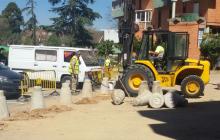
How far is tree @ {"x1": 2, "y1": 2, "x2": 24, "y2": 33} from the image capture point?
11681 cm

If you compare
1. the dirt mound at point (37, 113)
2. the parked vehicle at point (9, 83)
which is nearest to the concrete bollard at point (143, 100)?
the dirt mound at point (37, 113)

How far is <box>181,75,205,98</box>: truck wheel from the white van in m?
6.84

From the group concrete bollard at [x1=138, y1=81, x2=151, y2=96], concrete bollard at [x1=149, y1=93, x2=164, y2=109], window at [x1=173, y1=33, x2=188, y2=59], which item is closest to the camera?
concrete bollard at [x1=149, y1=93, x2=164, y2=109]

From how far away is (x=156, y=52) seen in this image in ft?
65.3

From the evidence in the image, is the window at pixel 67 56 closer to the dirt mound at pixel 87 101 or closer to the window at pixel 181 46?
the window at pixel 181 46

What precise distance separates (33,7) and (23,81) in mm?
57967

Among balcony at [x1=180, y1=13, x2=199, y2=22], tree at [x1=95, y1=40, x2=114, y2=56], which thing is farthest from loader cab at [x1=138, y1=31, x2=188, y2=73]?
tree at [x1=95, y1=40, x2=114, y2=56]

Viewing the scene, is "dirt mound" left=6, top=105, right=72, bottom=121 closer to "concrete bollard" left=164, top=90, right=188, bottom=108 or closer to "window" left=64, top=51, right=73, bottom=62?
"concrete bollard" left=164, top=90, right=188, bottom=108

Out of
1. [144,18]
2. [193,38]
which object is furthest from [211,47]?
[144,18]

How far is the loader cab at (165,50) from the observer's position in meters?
19.5

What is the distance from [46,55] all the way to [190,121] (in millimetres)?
13759

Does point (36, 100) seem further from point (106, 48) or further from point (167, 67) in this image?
point (106, 48)

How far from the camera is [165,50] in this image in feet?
64.3

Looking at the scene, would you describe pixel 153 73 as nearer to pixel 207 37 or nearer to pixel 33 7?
pixel 207 37
